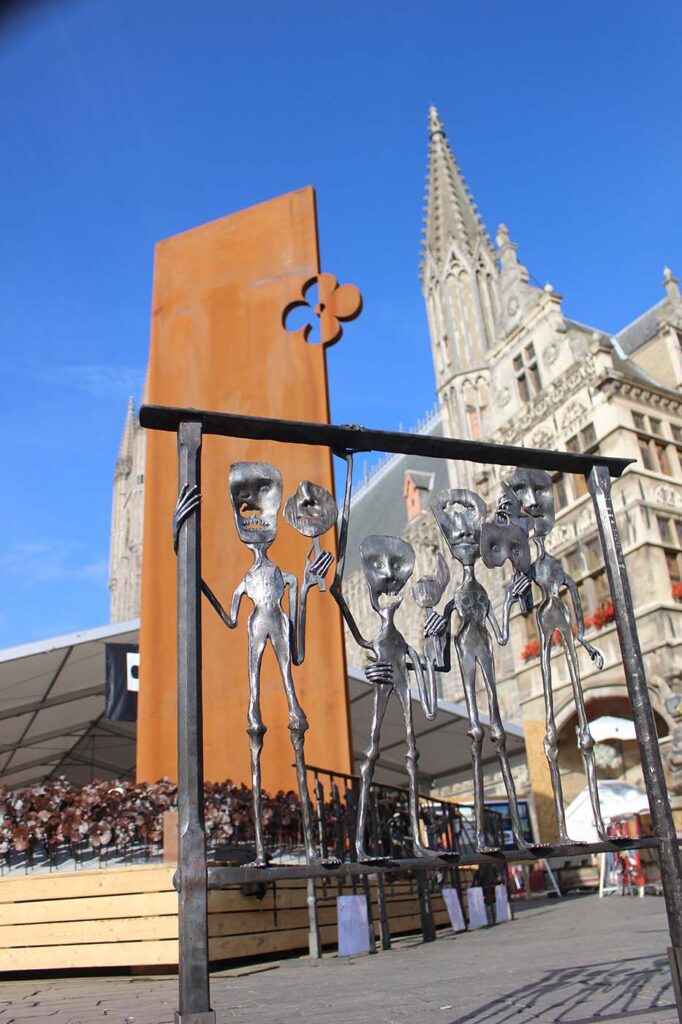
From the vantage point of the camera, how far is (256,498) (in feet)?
10.3

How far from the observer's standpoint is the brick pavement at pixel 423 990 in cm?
330

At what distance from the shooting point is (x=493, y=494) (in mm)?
26359

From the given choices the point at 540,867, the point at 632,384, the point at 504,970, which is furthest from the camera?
the point at 632,384

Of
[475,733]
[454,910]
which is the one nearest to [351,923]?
[454,910]

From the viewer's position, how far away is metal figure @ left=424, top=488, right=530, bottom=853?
3.10 meters

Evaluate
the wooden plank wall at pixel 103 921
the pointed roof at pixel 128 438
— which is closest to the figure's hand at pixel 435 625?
the wooden plank wall at pixel 103 921

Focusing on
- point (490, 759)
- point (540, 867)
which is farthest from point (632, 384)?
point (540, 867)

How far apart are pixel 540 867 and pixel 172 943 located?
15.5 m

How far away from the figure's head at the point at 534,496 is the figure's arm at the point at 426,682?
79 centimetres

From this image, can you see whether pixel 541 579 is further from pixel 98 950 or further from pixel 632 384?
pixel 632 384

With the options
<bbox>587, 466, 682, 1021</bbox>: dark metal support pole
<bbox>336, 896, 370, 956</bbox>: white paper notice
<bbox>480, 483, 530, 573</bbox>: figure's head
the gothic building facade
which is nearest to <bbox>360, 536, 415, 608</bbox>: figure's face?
<bbox>480, 483, 530, 573</bbox>: figure's head

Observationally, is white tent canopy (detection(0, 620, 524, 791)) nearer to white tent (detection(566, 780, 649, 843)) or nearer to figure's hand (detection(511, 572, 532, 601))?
white tent (detection(566, 780, 649, 843))

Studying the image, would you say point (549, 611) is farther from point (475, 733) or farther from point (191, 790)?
point (191, 790)

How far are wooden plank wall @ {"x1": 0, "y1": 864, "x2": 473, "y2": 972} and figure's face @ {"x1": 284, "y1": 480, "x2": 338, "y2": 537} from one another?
3.31m
